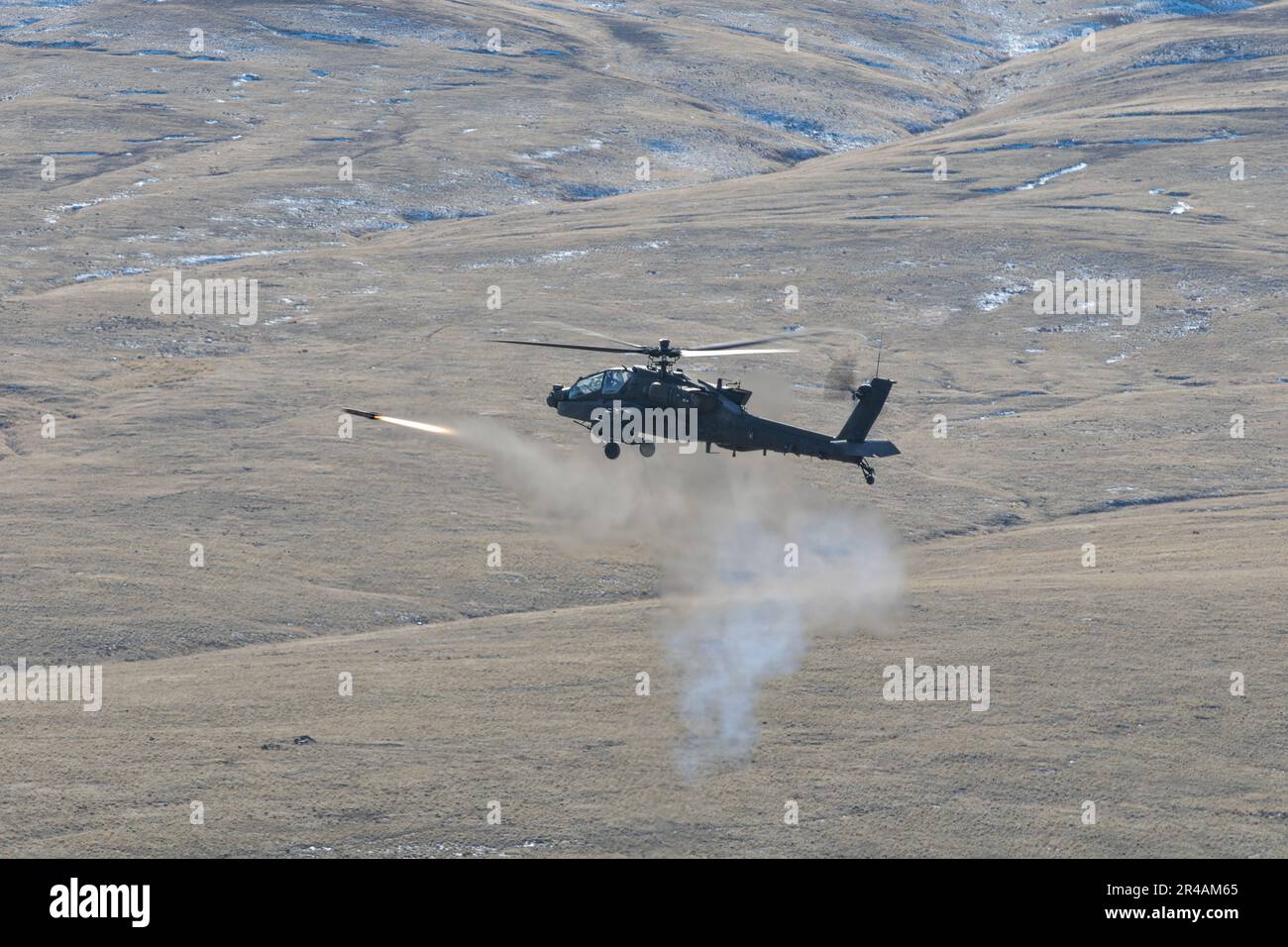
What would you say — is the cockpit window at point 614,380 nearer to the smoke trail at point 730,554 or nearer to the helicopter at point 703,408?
the helicopter at point 703,408

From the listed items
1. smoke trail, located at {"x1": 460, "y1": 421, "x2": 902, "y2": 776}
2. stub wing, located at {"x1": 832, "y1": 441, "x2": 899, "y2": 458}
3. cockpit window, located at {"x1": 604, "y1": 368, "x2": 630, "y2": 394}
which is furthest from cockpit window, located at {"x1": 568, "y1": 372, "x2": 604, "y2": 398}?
smoke trail, located at {"x1": 460, "y1": 421, "x2": 902, "y2": 776}

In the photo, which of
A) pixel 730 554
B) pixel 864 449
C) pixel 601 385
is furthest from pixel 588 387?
pixel 730 554

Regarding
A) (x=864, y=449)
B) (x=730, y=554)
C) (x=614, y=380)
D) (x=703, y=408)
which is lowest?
(x=730, y=554)

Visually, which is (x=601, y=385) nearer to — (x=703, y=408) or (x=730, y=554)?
(x=703, y=408)

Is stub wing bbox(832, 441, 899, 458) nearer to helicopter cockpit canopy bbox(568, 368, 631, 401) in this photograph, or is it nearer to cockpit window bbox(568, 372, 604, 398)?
helicopter cockpit canopy bbox(568, 368, 631, 401)

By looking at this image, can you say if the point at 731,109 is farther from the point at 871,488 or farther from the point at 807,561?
the point at 807,561
